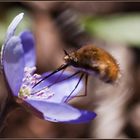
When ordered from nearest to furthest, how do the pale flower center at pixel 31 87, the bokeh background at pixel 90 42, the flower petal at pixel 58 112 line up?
the flower petal at pixel 58 112
the pale flower center at pixel 31 87
the bokeh background at pixel 90 42

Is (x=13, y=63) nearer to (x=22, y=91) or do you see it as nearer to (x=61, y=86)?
(x=22, y=91)

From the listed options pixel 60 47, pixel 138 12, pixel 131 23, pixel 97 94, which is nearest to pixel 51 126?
pixel 97 94

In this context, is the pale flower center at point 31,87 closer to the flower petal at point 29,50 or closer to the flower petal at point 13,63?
the flower petal at point 29,50

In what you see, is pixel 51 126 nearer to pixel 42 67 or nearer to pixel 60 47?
pixel 42 67

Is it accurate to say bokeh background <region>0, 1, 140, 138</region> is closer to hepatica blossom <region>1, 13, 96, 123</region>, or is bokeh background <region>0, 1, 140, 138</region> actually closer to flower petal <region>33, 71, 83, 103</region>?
flower petal <region>33, 71, 83, 103</region>

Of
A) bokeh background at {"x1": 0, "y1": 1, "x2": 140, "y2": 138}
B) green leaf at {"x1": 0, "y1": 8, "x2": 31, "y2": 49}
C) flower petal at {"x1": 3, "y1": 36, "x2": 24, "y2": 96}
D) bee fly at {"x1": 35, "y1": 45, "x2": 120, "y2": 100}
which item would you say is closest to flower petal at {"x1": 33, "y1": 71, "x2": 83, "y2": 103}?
bee fly at {"x1": 35, "y1": 45, "x2": 120, "y2": 100}

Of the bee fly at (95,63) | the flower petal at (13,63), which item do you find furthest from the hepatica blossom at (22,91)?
the bee fly at (95,63)
